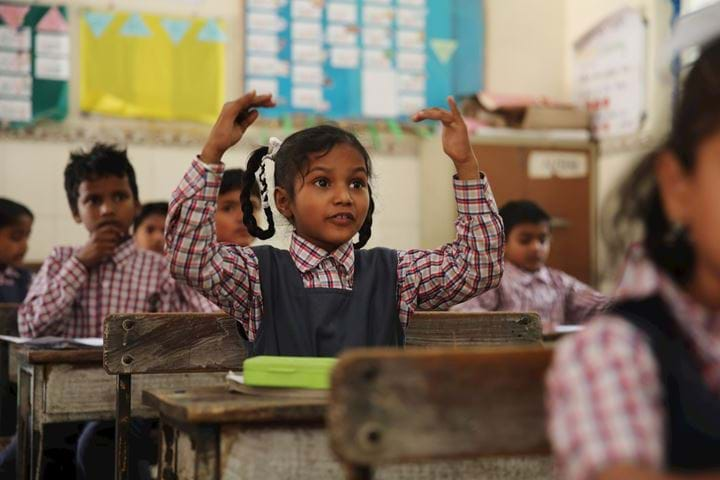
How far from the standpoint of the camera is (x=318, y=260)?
6.71ft

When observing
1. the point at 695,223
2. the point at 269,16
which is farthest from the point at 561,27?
the point at 695,223

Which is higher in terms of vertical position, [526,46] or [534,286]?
[526,46]

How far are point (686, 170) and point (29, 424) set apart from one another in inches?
72.7

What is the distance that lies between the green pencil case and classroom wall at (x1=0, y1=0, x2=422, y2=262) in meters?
3.49

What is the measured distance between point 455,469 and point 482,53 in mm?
4704

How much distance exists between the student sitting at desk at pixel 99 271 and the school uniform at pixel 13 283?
106 cm

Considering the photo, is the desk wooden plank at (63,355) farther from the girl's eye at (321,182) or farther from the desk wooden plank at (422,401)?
the desk wooden plank at (422,401)

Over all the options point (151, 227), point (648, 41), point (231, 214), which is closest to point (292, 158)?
point (231, 214)

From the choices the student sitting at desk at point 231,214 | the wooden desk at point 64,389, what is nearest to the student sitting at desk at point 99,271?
the student sitting at desk at point 231,214

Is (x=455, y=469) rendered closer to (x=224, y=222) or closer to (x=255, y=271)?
(x=255, y=271)

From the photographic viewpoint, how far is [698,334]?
950mm

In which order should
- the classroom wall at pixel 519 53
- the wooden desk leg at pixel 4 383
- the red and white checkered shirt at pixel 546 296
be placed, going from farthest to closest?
1. the classroom wall at pixel 519 53
2. the red and white checkered shirt at pixel 546 296
3. the wooden desk leg at pixel 4 383

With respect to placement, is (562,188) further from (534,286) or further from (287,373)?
(287,373)

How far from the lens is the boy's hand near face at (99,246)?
311cm
